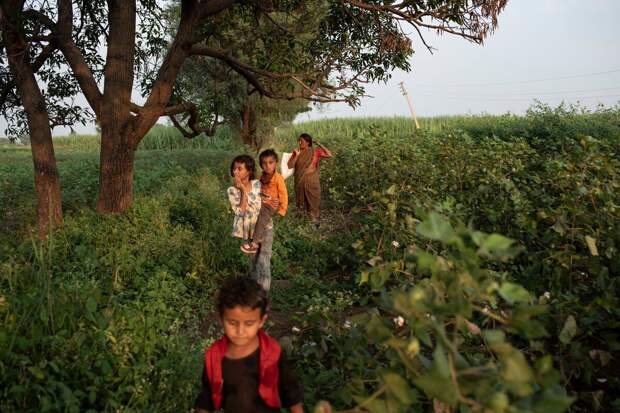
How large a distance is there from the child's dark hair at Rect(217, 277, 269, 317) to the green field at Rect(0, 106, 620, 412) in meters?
0.47

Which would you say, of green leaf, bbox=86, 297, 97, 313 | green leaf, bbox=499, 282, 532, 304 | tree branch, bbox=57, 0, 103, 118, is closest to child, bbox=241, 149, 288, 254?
green leaf, bbox=86, 297, 97, 313

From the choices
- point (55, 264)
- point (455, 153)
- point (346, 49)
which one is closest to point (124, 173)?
point (55, 264)

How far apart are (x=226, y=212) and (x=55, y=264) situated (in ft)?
9.62

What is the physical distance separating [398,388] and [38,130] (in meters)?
7.85

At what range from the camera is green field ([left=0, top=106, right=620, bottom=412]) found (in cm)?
171

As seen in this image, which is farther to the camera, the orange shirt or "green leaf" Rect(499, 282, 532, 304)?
the orange shirt

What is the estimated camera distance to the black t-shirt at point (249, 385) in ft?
8.56

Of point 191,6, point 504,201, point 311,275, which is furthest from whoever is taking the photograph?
point 191,6

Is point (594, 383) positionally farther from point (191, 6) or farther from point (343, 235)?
point (191, 6)

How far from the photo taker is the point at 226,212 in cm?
883

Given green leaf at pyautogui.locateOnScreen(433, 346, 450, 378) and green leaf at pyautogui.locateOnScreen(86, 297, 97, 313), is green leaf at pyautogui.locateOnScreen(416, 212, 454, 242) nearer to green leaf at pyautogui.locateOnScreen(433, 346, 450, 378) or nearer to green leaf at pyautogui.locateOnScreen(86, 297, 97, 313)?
green leaf at pyautogui.locateOnScreen(433, 346, 450, 378)

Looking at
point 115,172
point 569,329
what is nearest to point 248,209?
point 115,172

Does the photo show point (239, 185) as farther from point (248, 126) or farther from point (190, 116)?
point (248, 126)

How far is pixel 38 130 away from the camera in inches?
322
